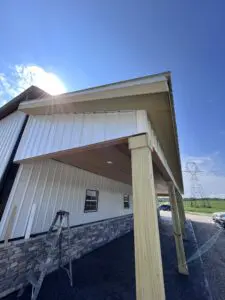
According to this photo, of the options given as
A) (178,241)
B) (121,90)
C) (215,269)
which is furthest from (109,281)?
(121,90)

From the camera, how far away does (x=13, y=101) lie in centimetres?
470

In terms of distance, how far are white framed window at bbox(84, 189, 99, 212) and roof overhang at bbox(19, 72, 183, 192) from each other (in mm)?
4325

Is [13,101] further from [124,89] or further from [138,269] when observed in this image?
[138,269]

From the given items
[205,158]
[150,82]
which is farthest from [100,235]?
[205,158]

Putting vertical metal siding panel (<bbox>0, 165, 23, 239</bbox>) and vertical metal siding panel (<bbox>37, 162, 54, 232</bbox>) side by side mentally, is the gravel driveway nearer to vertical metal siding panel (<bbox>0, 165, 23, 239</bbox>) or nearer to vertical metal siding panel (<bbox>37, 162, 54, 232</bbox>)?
vertical metal siding panel (<bbox>37, 162, 54, 232</bbox>)

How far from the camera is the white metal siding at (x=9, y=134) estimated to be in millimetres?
3811

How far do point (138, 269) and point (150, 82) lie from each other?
2186mm

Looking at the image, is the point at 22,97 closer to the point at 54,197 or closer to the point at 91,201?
the point at 54,197

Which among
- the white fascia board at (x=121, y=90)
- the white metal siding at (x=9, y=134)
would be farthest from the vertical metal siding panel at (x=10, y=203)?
the white fascia board at (x=121, y=90)

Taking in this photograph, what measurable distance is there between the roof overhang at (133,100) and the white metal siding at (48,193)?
1.99 metres

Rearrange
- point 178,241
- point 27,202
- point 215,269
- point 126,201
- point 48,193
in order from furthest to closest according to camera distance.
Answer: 1. point 126,201
2. point 215,269
3. point 178,241
4. point 48,193
5. point 27,202

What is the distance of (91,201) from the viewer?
6.74 m

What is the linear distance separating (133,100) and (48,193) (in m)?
3.87

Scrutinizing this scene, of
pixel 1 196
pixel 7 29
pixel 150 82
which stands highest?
pixel 7 29
